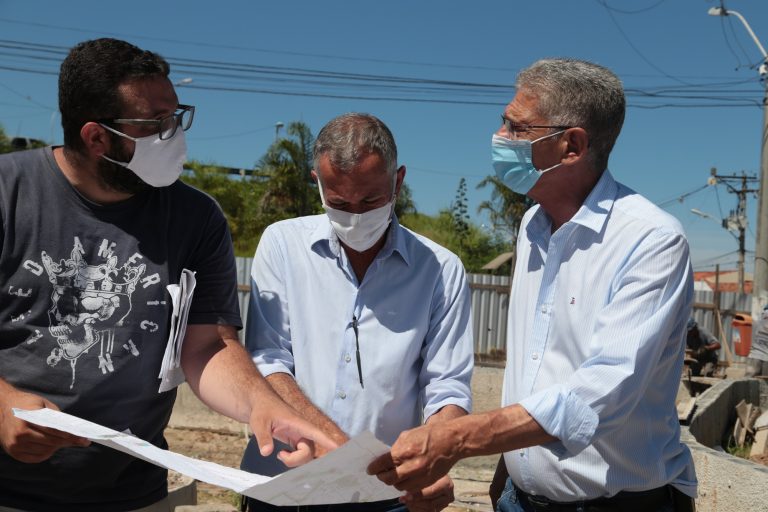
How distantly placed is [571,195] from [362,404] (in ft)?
3.38

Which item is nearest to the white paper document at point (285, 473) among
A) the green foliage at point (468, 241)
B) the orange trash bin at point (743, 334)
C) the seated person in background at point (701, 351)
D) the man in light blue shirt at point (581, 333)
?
the man in light blue shirt at point (581, 333)

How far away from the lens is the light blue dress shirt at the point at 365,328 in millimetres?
2877

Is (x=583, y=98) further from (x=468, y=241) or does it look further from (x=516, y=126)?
(x=468, y=241)

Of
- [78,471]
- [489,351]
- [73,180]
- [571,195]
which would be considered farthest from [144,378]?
[489,351]

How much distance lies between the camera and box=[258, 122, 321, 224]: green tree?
2348 cm

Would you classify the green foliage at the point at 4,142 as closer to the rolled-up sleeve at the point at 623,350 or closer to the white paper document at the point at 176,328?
the white paper document at the point at 176,328

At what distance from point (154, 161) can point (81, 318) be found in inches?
20.1

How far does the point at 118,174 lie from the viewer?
2477 millimetres

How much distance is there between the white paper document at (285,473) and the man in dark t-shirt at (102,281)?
0.18 m

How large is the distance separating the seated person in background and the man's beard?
14461 millimetres

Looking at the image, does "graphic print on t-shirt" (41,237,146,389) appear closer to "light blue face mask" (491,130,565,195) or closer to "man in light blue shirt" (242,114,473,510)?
"man in light blue shirt" (242,114,473,510)

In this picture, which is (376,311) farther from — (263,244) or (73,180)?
(73,180)

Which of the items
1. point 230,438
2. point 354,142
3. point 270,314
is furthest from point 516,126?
point 230,438

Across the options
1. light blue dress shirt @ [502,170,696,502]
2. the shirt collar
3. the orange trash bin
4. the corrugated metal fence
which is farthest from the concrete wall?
the corrugated metal fence
